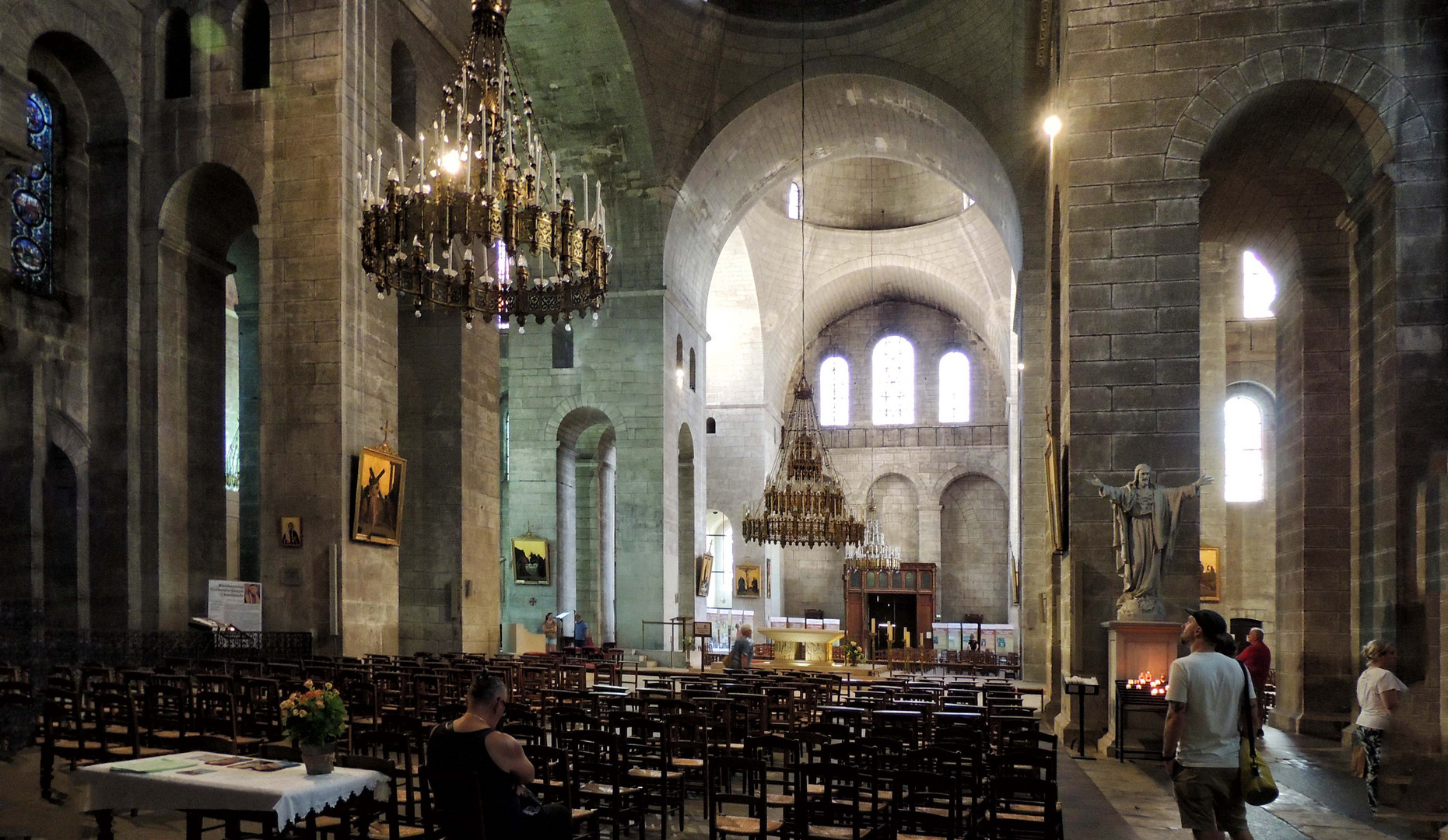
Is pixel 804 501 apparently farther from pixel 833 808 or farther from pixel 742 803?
pixel 833 808

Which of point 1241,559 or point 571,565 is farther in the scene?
point 571,565

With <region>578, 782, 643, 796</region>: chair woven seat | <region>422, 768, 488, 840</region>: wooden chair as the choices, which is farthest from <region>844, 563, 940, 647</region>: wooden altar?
<region>422, 768, 488, 840</region>: wooden chair

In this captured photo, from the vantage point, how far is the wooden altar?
37.2 m

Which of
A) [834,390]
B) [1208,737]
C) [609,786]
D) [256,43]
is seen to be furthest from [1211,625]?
[834,390]

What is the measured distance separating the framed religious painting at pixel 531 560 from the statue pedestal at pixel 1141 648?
15.6 metres

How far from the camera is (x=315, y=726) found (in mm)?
5531

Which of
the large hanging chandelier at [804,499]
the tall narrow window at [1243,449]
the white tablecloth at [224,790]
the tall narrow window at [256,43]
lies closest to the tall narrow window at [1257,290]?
the tall narrow window at [1243,449]

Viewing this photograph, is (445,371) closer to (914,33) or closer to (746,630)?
(746,630)

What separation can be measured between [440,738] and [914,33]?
67.5ft

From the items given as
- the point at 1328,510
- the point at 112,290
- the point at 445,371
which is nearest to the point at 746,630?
the point at 445,371

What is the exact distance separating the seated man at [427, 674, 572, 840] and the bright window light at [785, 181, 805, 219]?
1158 inches

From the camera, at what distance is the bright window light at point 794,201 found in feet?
110

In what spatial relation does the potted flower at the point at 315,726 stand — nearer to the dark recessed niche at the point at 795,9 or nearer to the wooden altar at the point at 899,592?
the dark recessed niche at the point at 795,9

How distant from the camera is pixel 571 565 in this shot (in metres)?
27.4
